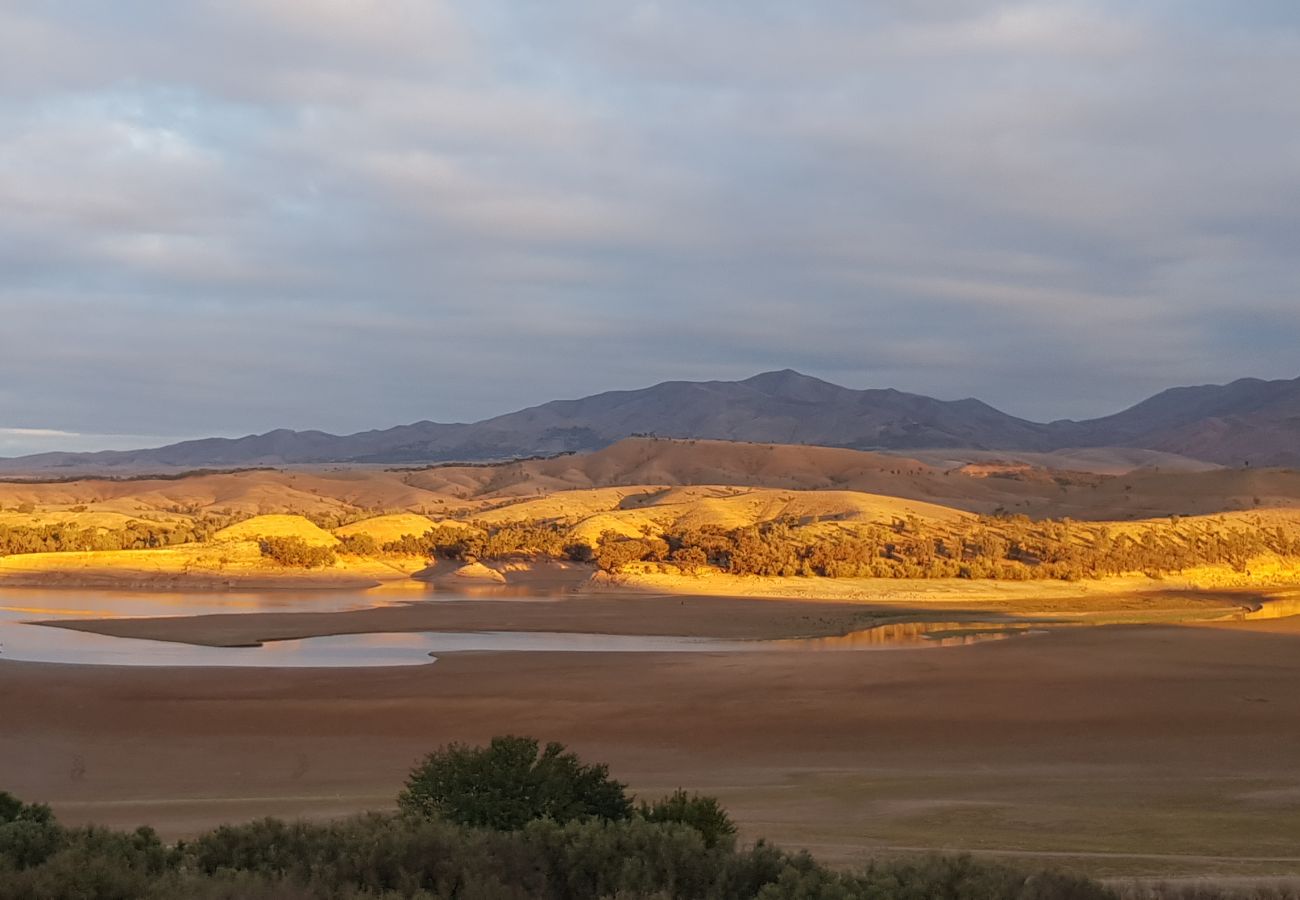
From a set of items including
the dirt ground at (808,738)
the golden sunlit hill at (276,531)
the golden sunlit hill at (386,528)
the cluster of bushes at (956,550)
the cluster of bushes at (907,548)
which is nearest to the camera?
the dirt ground at (808,738)

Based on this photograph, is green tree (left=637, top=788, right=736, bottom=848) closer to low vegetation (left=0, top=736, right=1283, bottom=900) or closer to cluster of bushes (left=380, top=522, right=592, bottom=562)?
A: low vegetation (left=0, top=736, right=1283, bottom=900)

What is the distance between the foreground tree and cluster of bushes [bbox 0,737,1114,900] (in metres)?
1.72

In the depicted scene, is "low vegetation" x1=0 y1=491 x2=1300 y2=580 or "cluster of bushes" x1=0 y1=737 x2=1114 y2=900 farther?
"low vegetation" x1=0 y1=491 x2=1300 y2=580

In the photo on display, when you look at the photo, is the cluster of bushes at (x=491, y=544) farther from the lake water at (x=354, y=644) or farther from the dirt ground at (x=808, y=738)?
the dirt ground at (x=808, y=738)

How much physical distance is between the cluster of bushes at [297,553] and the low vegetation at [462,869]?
5031 centimetres

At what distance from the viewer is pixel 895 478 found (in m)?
100

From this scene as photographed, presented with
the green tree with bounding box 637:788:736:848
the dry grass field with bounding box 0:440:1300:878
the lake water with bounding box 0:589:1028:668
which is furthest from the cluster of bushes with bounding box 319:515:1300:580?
the green tree with bounding box 637:788:736:848

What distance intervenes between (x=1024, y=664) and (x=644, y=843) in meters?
22.6

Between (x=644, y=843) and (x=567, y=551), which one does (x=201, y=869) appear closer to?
(x=644, y=843)

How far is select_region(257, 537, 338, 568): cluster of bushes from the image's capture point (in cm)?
5894

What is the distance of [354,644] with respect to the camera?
34812 mm

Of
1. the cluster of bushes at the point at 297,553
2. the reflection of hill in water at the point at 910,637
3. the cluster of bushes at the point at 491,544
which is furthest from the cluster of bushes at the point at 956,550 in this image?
the reflection of hill in water at the point at 910,637

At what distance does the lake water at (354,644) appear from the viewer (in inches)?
1224

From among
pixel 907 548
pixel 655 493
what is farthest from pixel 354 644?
pixel 655 493
